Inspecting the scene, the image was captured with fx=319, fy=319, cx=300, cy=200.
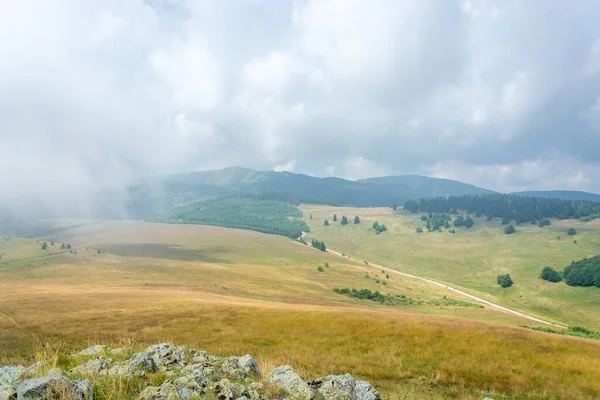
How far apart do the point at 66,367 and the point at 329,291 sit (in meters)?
85.7

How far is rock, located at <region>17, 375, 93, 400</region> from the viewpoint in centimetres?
744

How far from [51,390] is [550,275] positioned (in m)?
183

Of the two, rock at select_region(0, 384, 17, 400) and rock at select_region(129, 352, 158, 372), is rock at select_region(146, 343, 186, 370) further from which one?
rock at select_region(0, 384, 17, 400)

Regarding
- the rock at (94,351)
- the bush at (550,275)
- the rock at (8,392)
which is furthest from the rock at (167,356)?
the bush at (550,275)

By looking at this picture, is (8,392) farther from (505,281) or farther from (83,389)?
(505,281)

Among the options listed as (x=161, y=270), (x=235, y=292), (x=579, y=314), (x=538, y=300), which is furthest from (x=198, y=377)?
(x=538, y=300)

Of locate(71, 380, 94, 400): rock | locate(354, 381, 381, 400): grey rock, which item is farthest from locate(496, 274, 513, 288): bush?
locate(71, 380, 94, 400): rock

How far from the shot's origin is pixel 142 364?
425 inches

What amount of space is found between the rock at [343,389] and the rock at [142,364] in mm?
5560

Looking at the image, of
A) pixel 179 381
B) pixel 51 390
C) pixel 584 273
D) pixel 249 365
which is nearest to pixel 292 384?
pixel 249 365

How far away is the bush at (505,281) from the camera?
472 feet

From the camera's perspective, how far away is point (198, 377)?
376 inches

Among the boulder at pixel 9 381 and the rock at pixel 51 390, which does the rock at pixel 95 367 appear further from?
the rock at pixel 51 390

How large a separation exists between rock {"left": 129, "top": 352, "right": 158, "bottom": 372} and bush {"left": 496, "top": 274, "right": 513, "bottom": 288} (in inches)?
6585
